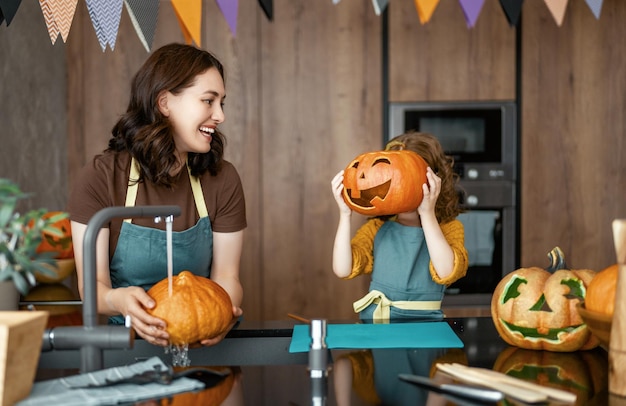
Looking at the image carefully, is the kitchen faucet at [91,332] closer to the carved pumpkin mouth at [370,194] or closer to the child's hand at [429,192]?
the carved pumpkin mouth at [370,194]

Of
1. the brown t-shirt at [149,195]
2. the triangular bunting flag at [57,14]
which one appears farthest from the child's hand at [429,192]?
the triangular bunting flag at [57,14]

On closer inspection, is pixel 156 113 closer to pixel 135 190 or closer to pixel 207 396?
pixel 135 190

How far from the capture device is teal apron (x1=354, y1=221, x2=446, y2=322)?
1693 mm

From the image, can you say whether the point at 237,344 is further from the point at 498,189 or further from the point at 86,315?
the point at 498,189

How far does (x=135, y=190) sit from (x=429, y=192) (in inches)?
26.6

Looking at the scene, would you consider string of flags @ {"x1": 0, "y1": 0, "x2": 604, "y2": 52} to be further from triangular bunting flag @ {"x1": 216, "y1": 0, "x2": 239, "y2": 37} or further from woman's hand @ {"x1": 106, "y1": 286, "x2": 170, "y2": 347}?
woman's hand @ {"x1": 106, "y1": 286, "x2": 170, "y2": 347}

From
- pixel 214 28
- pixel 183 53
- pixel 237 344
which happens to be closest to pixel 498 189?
pixel 214 28

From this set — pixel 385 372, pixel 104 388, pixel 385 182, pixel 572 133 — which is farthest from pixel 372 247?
pixel 572 133

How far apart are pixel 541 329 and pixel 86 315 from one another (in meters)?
0.73

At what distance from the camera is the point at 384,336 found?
4.42ft

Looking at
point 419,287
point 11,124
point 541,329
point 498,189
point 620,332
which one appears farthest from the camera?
point 498,189

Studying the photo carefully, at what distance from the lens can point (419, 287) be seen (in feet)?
5.70

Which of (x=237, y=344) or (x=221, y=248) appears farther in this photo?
(x=221, y=248)

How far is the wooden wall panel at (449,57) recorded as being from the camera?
3.38 m
